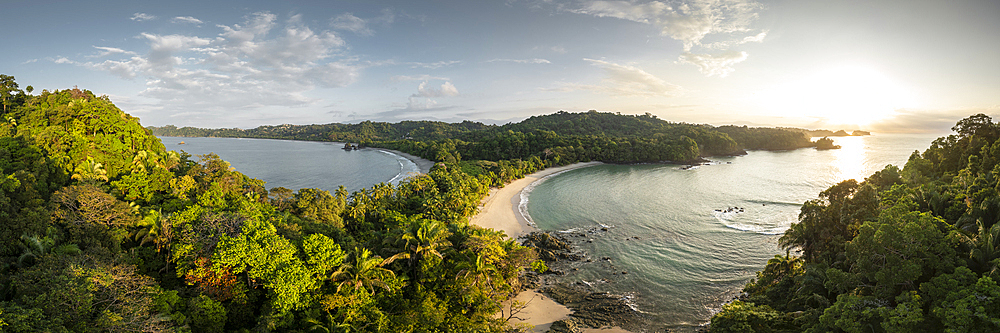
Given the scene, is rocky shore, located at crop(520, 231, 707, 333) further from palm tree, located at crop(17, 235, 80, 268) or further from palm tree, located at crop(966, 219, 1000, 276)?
palm tree, located at crop(17, 235, 80, 268)

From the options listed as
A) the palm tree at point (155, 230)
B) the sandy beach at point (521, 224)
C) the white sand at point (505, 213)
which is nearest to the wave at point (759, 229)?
the sandy beach at point (521, 224)

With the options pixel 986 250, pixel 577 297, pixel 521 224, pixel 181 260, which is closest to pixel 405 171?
pixel 521 224

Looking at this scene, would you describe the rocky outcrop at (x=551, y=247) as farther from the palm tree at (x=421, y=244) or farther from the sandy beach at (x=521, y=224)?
the palm tree at (x=421, y=244)

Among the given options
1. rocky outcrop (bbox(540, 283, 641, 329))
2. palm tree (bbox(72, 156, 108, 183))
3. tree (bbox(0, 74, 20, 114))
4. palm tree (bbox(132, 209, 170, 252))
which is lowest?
rocky outcrop (bbox(540, 283, 641, 329))

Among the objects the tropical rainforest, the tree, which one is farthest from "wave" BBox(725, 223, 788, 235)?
the tree

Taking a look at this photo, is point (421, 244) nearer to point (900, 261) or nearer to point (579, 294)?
point (579, 294)

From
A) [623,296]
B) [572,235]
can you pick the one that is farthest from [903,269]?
[572,235]
